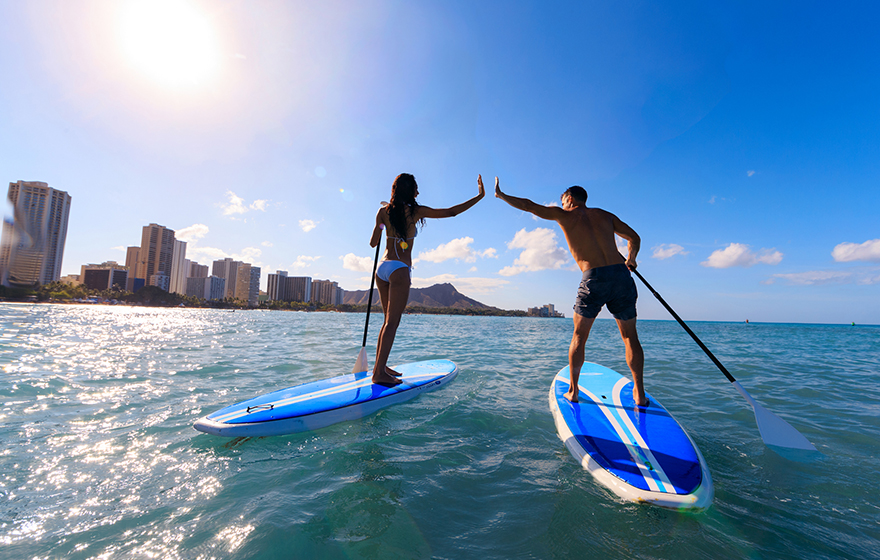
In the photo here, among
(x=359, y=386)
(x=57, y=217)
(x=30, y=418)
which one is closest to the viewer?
(x=30, y=418)

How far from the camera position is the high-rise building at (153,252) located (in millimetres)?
117688

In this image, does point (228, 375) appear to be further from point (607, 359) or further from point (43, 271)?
point (43, 271)

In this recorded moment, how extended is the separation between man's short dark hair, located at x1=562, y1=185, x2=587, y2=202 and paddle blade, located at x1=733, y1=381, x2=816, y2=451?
3006 mm

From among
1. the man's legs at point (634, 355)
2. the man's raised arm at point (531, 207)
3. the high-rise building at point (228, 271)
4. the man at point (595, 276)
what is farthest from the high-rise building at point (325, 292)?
the man's legs at point (634, 355)

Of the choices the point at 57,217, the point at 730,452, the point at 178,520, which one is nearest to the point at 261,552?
the point at 178,520

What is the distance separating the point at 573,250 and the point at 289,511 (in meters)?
4.03

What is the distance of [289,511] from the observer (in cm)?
230

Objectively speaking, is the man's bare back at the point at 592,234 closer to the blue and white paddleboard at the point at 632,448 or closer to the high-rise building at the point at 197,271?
the blue and white paddleboard at the point at 632,448

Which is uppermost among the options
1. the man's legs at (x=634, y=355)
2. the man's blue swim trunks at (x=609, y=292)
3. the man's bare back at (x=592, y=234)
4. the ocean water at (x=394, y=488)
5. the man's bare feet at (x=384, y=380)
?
the man's bare back at (x=592, y=234)

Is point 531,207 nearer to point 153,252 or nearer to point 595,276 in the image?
point 595,276

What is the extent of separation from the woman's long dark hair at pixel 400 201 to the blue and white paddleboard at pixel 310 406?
234 cm

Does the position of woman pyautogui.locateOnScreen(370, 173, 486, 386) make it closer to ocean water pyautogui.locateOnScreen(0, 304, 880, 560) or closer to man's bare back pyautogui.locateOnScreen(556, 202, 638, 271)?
ocean water pyautogui.locateOnScreen(0, 304, 880, 560)

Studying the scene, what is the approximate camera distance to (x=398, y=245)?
4.90 metres

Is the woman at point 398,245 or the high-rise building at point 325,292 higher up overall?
the high-rise building at point 325,292
